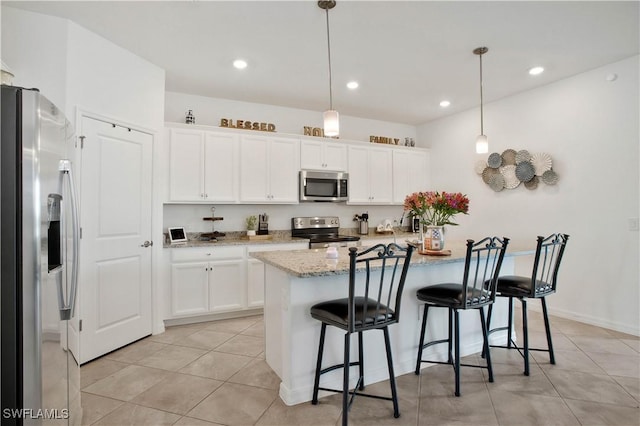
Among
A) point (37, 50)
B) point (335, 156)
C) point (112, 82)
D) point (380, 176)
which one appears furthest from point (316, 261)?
point (380, 176)

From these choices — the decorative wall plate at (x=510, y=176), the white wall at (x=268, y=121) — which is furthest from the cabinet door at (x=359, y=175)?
the decorative wall plate at (x=510, y=176)

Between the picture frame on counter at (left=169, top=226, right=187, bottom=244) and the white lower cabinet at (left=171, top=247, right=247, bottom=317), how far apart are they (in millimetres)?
291

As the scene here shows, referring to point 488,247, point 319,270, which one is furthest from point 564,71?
point 319,270

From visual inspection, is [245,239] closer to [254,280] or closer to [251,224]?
[251,224]

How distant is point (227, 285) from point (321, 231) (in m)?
1.65

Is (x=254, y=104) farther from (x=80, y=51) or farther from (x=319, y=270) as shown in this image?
(x=319, y=270)

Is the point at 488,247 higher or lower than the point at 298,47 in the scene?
Answer: lower

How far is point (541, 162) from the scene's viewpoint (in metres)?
4.11

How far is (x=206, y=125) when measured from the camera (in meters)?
4.27

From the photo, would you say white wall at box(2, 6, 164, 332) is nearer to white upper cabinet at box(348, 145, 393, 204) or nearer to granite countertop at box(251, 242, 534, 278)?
granite countertop at box(251, 242, 534, 278)

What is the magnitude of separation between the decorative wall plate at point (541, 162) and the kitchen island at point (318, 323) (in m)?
1.74

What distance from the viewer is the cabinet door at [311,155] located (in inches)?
184

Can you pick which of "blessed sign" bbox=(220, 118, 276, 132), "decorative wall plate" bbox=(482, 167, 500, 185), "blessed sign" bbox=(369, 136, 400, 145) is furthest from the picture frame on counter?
"decorative wall plate" bbox=(482, 167, 500, 185)

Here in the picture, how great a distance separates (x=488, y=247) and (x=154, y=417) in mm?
2370
